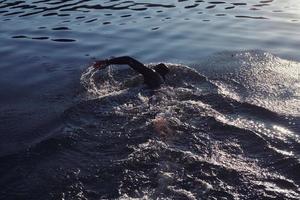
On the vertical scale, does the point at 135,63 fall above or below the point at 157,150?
above

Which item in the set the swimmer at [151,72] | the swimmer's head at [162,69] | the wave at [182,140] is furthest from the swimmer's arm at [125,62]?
the wave at [182,140]

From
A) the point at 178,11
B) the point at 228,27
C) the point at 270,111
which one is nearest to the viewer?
the point at 270,111

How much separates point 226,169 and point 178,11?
11708 mm

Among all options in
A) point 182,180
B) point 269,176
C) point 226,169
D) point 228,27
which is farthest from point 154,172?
point 228,27

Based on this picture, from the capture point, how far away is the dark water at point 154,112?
6.61 metres

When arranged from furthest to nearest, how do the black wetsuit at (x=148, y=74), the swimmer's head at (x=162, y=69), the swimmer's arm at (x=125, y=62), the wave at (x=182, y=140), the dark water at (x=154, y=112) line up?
the swimmer's head at (x=162, y=69) → the black wetsuit at (x=148, y=74) → the swimmer's arm at (x=125, y=62) → the dark water at (x=154, y=112) → the wave at (x=182, y=140)

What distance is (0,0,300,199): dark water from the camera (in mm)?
6609

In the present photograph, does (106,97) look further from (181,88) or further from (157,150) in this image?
(157,150)

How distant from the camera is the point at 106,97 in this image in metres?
9.61

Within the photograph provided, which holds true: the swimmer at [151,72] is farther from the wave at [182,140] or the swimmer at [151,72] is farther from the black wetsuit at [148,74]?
the wave at [182,140]

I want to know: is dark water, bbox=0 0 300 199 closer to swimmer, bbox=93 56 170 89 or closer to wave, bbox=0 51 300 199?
wave, bbox=0 51 300 199

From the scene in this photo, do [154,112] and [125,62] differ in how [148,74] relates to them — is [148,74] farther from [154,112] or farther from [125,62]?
[154,112]

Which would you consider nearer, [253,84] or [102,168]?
[102,168]

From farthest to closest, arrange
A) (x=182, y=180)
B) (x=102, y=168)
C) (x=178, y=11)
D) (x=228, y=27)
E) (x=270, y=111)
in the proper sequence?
1. (x=178, y=11)
2. (x=228, y=27)
3. (x=270, y=111)
4. (x=102, y=168)
5. (x=182, y=180)
